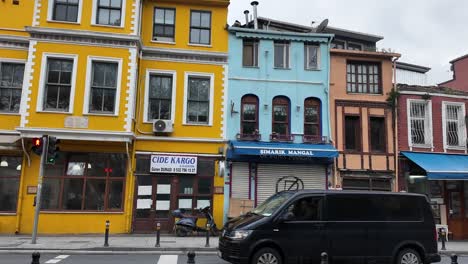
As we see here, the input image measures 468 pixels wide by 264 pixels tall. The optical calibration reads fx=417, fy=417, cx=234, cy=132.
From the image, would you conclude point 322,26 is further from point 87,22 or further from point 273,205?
point 273,205

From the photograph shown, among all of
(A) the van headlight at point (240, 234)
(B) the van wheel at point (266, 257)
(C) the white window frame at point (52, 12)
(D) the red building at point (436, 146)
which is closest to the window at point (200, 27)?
(C) the white window frame at point (52, 12)

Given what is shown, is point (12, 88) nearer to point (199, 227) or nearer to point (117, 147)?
point (117, 147)

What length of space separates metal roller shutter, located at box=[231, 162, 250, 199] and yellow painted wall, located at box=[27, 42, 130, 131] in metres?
5.27

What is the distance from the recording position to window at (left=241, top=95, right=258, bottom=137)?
19.4 m

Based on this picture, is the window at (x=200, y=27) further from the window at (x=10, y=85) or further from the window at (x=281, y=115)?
the window at (x=10, y=85)

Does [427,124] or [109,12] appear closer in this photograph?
[109,12]

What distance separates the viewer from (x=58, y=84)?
1730 centimetres

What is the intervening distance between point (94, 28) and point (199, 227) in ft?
31.1

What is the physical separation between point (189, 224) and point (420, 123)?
40.7ft

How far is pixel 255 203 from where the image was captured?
18656mm

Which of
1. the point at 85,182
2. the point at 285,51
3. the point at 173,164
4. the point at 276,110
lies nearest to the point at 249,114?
the point at 276,110

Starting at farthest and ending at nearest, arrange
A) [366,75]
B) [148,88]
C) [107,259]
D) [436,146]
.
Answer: [366,75], [436,146], [148,88], [107,259]

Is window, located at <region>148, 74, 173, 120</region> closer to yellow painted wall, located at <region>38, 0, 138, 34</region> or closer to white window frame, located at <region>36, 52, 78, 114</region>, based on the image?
yellow painted wall, located at <region>38, 0, 138, 34</region>

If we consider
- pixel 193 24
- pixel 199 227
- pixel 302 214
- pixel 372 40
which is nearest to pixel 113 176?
pixel 199 227
